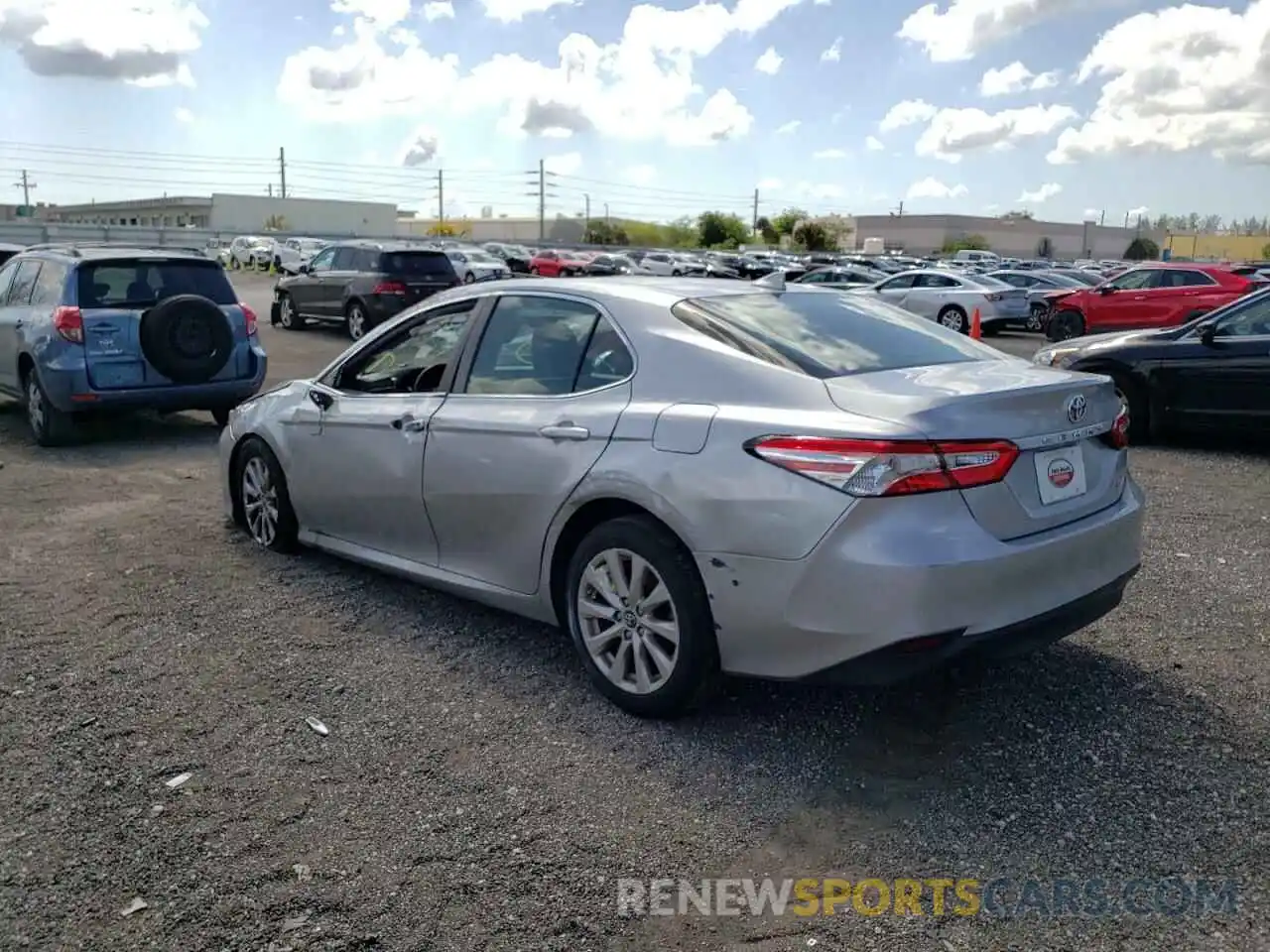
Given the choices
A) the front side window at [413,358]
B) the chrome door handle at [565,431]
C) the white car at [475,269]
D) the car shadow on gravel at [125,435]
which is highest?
the white car at [475,269]

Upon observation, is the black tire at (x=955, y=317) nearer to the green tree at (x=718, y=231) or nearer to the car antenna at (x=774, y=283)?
the car antenna at (x=774, y=283)

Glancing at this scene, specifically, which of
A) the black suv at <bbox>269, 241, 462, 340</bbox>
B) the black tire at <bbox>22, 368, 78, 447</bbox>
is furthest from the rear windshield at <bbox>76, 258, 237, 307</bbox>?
the black suv at <bbox>269, 241, 462, 340</bbox>

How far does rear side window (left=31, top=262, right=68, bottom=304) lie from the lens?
950cm

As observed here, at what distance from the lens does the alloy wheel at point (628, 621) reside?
13.0 ft

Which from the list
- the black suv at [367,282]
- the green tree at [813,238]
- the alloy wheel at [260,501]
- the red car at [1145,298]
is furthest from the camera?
the green tree at [813,238]

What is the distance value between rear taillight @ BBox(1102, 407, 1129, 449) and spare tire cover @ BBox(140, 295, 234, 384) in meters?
7.64

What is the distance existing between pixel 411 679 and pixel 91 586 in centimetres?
222

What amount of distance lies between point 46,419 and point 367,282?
34.5 feet

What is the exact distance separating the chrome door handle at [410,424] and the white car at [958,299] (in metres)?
19.0

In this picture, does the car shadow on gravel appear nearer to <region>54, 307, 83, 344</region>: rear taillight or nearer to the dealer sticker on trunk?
<region>54, 307, 83, 344</region>: rear taillight

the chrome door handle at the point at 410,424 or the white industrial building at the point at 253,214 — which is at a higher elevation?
the white industrial building at the point at 253,214

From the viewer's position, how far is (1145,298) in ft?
67.9

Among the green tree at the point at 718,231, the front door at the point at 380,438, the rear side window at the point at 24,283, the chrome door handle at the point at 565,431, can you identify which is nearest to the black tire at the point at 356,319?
the rear side window at the point at 24,283

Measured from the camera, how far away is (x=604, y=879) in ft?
10.2
